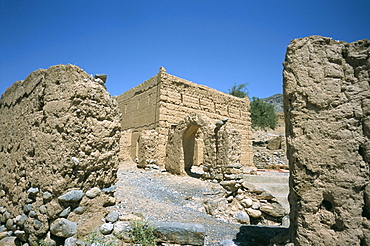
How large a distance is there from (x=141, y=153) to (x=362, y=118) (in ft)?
33.8

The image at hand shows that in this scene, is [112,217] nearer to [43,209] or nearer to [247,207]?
[43,209]

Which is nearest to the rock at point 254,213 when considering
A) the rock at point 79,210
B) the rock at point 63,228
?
the rock at point 79,210

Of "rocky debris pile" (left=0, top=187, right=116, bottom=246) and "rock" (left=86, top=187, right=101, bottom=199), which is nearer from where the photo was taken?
"rocky debris pile" (left=0, top=187, right=116, bottom=246)

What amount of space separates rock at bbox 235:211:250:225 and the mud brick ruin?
68.0 inches

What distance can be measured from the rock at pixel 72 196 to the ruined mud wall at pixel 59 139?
10 cm

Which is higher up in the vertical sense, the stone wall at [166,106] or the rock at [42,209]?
the stone wall at [166,106]

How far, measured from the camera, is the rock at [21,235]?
416cm

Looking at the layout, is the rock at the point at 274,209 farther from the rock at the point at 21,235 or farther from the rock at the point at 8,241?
the rock at the point at 8,241

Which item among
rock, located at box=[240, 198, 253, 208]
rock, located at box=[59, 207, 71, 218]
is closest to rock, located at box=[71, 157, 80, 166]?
rock, located at box=[59, 207, 71, 218]

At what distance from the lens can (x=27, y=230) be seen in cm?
406

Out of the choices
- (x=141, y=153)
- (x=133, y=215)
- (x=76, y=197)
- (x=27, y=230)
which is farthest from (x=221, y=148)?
(x=27, y=230)

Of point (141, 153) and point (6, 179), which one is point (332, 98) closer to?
point (6, 179)

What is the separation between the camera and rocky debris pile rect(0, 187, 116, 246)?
3793 millimetres

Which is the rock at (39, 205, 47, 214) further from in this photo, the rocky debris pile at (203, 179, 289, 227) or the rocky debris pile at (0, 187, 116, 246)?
the rocky debris pile at (203, 179, 289, 227)
